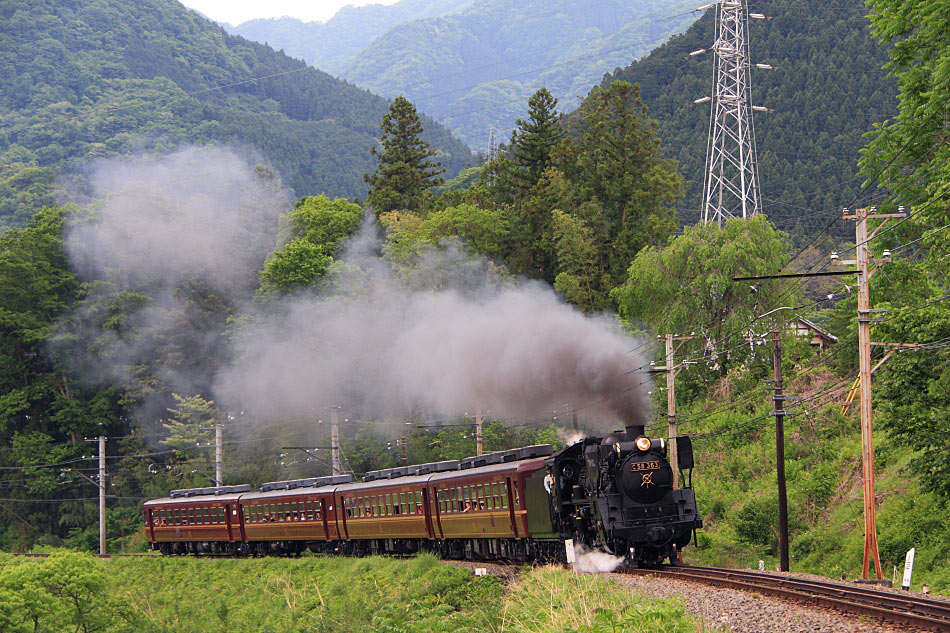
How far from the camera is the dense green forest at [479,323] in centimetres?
3055

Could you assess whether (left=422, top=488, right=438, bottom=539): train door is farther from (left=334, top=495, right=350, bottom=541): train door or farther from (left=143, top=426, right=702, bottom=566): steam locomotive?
(left=334, top=495, right=350, bottom=541): train door

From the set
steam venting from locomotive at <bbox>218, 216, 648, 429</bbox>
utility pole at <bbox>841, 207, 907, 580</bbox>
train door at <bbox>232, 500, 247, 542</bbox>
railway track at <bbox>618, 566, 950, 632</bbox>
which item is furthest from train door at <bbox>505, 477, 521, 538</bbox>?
train door at <bbox>232, 500, 247, 542</bbox>

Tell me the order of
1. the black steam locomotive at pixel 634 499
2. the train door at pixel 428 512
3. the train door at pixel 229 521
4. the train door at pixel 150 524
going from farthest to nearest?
the train door at pixel 150 524 → the train door at pixel 229 521 → the train door at pixel 428 512 → the black steam locomotive at pixel 634 499

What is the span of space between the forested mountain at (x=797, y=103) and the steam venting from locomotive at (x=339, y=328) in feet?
127

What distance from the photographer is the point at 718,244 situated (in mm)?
47281

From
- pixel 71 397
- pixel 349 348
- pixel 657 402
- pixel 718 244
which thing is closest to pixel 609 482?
pixel 657 402

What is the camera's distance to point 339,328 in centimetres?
6550

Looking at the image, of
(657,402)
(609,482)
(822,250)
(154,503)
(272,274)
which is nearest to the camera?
(609,482)

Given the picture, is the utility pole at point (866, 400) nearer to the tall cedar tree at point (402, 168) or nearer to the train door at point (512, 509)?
the train door at point (512, 509)

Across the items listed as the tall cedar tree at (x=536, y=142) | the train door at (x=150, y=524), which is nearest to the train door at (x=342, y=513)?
the train door at (x=150, y=524)

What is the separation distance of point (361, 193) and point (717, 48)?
4779 inches

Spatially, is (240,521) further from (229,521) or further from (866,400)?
(866,400)

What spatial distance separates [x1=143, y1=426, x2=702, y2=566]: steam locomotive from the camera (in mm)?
21812

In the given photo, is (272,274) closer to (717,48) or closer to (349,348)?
(349,348)
